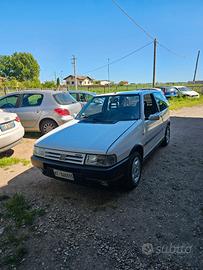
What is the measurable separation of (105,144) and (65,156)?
620 mm

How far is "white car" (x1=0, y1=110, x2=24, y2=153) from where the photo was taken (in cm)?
476

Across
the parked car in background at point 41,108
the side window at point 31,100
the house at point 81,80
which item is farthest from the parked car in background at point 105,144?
the house at point 81,80

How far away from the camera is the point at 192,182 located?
3.79 meters

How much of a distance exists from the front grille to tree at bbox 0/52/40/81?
88.7 meters

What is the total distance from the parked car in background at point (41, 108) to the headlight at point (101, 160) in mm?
3877

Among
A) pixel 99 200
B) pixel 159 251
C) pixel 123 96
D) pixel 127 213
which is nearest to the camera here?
pixel 159 251

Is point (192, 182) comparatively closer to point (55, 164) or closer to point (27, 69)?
point (55, 164)

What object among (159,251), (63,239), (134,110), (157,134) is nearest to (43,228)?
(63,239)

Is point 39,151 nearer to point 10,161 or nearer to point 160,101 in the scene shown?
point 10,161

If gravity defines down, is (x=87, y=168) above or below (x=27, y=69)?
below

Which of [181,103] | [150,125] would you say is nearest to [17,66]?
[181,103]

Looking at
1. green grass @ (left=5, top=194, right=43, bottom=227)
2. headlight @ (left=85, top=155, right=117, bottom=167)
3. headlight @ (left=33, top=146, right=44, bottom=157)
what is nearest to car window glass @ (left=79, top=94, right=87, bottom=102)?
headlight @ (left=33, top=146, right=44, bottom=157)

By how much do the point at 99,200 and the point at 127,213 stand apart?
0.53 metres

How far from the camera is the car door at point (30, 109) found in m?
6.85
